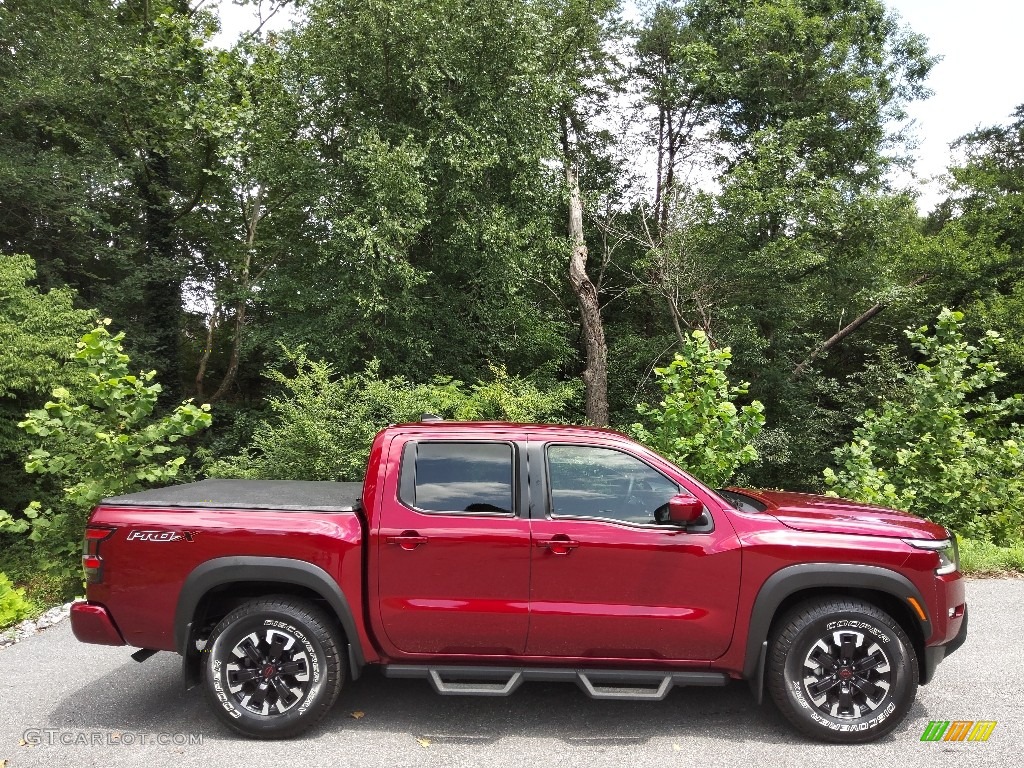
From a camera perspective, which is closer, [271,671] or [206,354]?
[271,671]

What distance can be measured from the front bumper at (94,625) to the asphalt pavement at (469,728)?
51cm

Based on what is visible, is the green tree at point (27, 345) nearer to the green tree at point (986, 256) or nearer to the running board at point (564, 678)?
the running board at point (564, 678)

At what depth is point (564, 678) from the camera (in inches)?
147

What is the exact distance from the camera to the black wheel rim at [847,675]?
12.0 ft

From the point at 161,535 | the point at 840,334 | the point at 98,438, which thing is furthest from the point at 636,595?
the point at 840,334

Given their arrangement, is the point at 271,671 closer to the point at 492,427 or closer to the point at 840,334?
the point at 492,427

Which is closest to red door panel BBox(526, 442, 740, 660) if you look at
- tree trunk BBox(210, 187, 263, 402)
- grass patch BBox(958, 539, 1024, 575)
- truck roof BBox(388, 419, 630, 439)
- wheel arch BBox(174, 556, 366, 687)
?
truck roof BBox(388, 419, 630, 439)

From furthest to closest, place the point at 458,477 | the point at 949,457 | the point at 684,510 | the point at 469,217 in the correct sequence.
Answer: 1. the point at 469,217
2. the point at 949,457
3. the point at 458,477
4. the point at 684,510

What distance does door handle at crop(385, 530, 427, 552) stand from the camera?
3.77 meters

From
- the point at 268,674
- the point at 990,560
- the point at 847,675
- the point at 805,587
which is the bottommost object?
the point at 990,560

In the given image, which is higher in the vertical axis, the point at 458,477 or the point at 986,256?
the point at 986,256

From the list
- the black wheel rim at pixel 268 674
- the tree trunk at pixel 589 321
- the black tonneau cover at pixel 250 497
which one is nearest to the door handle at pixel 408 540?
the black tonneau cover at pixel 250 497

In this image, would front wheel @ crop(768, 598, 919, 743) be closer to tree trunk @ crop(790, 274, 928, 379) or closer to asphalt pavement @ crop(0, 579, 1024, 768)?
asphalt pavement @ crop(0, 579, 1024, 768)

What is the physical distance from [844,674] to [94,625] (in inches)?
162
